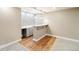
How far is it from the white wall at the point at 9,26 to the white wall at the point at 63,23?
0.46 m

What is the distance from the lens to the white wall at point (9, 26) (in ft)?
2.95

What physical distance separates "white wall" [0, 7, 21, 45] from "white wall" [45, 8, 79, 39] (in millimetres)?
463

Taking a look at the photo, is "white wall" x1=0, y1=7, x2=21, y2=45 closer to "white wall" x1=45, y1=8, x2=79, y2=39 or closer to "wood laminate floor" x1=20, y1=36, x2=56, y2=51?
"wood laminate floor" x1=20, y1=36, x2=56, y2=51

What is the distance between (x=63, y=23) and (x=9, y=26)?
76 cm

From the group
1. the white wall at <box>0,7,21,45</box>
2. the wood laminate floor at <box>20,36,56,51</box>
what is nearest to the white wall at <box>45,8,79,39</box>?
the wood laminate floor at <box>20,36,56,51</box>

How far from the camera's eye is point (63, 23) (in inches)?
44.0

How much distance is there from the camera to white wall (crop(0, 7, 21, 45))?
898mm

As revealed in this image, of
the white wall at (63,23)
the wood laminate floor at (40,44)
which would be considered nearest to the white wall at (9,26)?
the wood laminate floor at (40,44)

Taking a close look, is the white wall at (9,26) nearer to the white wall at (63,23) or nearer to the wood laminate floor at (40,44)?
the wood laminate floor at (40,44)

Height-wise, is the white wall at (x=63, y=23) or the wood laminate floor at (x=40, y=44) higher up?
the white wall at (x=63, y=23)

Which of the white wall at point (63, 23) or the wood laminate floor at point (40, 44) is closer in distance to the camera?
the wood laminate floor at point (40, 44)

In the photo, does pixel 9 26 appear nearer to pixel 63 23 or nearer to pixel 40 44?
pixel 40 44
